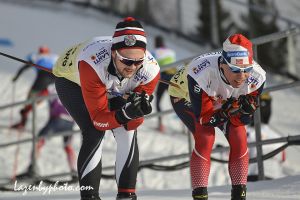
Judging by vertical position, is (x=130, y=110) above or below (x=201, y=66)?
below

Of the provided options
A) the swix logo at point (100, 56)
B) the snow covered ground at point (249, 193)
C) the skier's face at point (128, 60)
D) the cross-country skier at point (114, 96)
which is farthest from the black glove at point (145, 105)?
the snow covered ground at point (249, 193)

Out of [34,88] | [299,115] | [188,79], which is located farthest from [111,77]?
[299,115]

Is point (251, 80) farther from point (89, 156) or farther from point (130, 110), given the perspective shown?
point (89, 156)

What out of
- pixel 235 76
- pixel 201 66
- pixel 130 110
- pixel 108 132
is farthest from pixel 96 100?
pixel 108 132

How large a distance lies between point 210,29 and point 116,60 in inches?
551

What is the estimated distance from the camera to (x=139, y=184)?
10.4 metres

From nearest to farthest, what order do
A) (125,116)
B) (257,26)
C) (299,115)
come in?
(125,116)
(299,115)
(257,26)

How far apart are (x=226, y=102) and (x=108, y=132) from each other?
6.90 metres

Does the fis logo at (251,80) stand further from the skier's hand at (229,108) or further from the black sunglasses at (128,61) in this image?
the black sunglasses at (128,61)

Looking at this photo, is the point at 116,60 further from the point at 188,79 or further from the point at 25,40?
the point at 25,40

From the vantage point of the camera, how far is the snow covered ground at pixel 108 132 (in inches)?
274

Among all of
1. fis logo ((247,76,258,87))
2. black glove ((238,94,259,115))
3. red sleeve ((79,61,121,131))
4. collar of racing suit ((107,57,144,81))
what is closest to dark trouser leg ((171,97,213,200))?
black glove ((238,94,259,115))

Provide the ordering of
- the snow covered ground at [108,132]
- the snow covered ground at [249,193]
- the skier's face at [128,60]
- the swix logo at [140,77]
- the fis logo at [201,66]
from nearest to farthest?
the skier's face at [128,60], the swix logo at [140,77], the fis logo at [201,66], the snow covered ground at [249,193], the snow covered ground at [108,132]

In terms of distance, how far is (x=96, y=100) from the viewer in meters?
5.45
